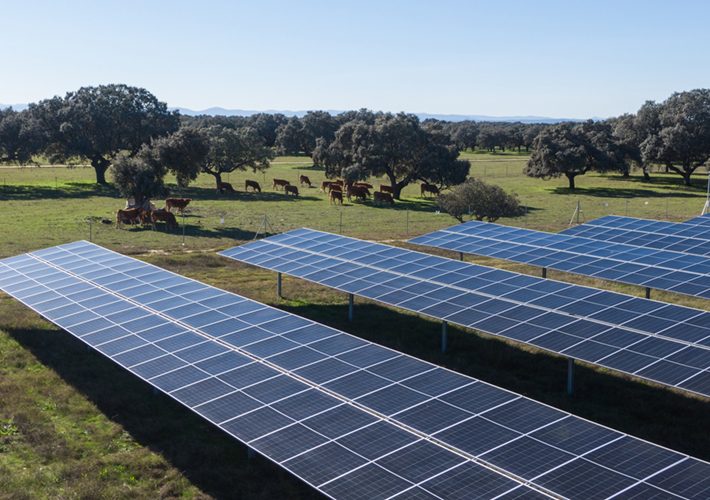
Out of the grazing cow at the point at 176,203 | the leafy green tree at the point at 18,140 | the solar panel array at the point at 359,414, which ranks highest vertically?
the leafy green tree at the point at 18,140

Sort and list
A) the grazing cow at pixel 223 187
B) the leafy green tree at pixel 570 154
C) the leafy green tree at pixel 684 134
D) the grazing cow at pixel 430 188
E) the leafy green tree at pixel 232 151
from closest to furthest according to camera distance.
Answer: the grazing cow at pixel 430 188, the grazing cow at pixel 223 187, the leafy green tree at pixel 232 151, the leafy green tree at pixel 570 154, the leafy green tree at pixel 684 134

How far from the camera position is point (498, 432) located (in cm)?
1087

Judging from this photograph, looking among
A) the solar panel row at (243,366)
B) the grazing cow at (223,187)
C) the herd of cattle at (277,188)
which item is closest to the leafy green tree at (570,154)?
the herd of cattle at (277,188)

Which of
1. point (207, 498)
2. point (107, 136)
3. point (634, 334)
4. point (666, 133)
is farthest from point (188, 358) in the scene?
point (666, 133)

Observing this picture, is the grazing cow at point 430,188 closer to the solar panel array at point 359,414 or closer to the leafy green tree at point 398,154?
the leafy green tree at point 398,154

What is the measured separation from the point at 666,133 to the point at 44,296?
240 feet

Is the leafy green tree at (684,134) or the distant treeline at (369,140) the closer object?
the distant treeline at (369,140)

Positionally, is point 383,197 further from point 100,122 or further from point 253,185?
point 100,122

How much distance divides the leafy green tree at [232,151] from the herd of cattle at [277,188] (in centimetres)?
251

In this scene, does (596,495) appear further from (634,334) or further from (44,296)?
(44,296)

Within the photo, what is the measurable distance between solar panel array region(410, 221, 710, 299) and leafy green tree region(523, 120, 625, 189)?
41038mm

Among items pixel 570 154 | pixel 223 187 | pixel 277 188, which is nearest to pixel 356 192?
pixel 277 188

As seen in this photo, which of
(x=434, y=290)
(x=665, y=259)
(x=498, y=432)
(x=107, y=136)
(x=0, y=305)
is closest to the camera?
(x=498, y=432)

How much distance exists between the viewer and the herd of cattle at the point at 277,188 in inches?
1694
